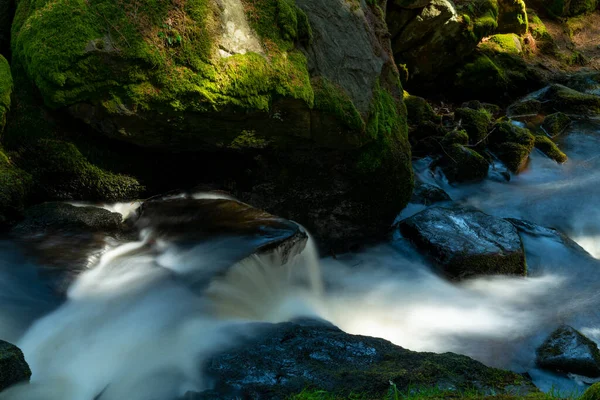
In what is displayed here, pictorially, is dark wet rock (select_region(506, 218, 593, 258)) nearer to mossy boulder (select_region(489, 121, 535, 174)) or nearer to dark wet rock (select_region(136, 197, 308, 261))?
mossy boulder (select_region(489, 121, 535, 174))

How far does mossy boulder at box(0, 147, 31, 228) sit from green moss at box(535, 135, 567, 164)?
954cm

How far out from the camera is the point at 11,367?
10.5ft

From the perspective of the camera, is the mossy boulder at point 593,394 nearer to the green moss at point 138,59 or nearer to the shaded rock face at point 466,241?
the green moss at point 138,59

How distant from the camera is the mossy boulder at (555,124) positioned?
12.5 m

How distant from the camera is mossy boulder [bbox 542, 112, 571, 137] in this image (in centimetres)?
1253

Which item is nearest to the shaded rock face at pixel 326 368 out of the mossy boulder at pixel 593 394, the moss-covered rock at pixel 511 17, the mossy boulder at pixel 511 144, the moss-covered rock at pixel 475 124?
the mossy boulder at pixel 593 394

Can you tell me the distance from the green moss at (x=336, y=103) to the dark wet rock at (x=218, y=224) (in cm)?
137

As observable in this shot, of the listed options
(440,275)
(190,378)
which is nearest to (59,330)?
(190,378)

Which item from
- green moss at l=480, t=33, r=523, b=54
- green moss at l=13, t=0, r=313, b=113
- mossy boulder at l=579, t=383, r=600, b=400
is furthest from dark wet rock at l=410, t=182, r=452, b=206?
green moss at l=480, t=33, r=523, b=54

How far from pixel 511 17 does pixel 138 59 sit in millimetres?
14347

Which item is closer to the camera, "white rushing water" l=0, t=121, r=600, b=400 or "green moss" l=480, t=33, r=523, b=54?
"white rushing water" l=0, t=121, r=600, b=400

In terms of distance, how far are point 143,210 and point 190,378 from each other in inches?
98.6

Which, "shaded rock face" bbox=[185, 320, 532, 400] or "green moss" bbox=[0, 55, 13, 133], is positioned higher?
"green moss" bbox=[0, 55, 13, 133]

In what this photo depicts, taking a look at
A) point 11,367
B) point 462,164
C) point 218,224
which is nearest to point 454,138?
point 462,164
